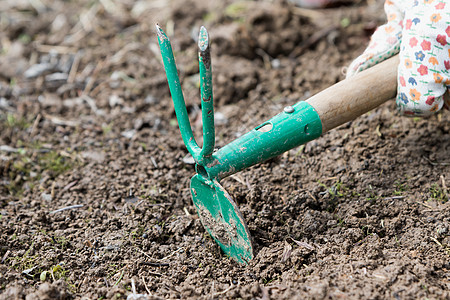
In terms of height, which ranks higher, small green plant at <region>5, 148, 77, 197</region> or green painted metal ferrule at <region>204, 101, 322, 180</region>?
green painted metal ferrule at <region>204, 101, 322, 180</region>

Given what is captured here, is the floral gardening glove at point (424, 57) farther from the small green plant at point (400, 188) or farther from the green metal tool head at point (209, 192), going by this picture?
the green metal tool head at point (209, 192)

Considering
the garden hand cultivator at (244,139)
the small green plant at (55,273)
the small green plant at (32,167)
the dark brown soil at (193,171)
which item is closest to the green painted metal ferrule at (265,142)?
the garden hand cultivator at (244,139)

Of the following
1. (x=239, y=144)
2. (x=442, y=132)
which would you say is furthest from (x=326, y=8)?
(x=239, y=144)

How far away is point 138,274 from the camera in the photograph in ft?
5.60

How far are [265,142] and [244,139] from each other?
3.0 inches

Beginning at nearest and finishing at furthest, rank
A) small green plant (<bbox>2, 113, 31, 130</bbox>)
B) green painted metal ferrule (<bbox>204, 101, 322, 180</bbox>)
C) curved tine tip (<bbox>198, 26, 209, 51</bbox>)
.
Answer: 1. curved tine tip (<bbox>198, 26, 209, 51</bbox>)
2. green painted metal ferrule (<bbox>204, 101, 322, 180</bbox>)
3. small green plant (<bbox>2, 113, 31, 130</bbox>)

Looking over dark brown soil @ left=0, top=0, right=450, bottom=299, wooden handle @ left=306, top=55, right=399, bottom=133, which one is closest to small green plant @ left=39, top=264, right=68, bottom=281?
dark brown soil @ left=0, top=0, right=450, bottom=299

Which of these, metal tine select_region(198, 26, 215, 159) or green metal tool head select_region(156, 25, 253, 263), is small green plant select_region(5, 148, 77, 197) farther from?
metal tine select_region(198, 26, 215, 159)

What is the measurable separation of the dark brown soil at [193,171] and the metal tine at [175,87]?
1.23ft

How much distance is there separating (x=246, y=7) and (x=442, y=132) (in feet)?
5.44

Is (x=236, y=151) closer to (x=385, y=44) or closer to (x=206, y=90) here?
(x=206, y=90)

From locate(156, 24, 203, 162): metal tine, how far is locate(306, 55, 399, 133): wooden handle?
468 mm

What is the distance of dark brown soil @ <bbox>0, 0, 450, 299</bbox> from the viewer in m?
1.66

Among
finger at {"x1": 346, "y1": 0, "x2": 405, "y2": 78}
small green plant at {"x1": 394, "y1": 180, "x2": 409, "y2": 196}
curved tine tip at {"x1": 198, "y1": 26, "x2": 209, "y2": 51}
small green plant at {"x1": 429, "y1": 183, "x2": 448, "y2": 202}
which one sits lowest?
small green plant at {"x1": 429, "y1": 183, "x2": 448, "y2": 202}
